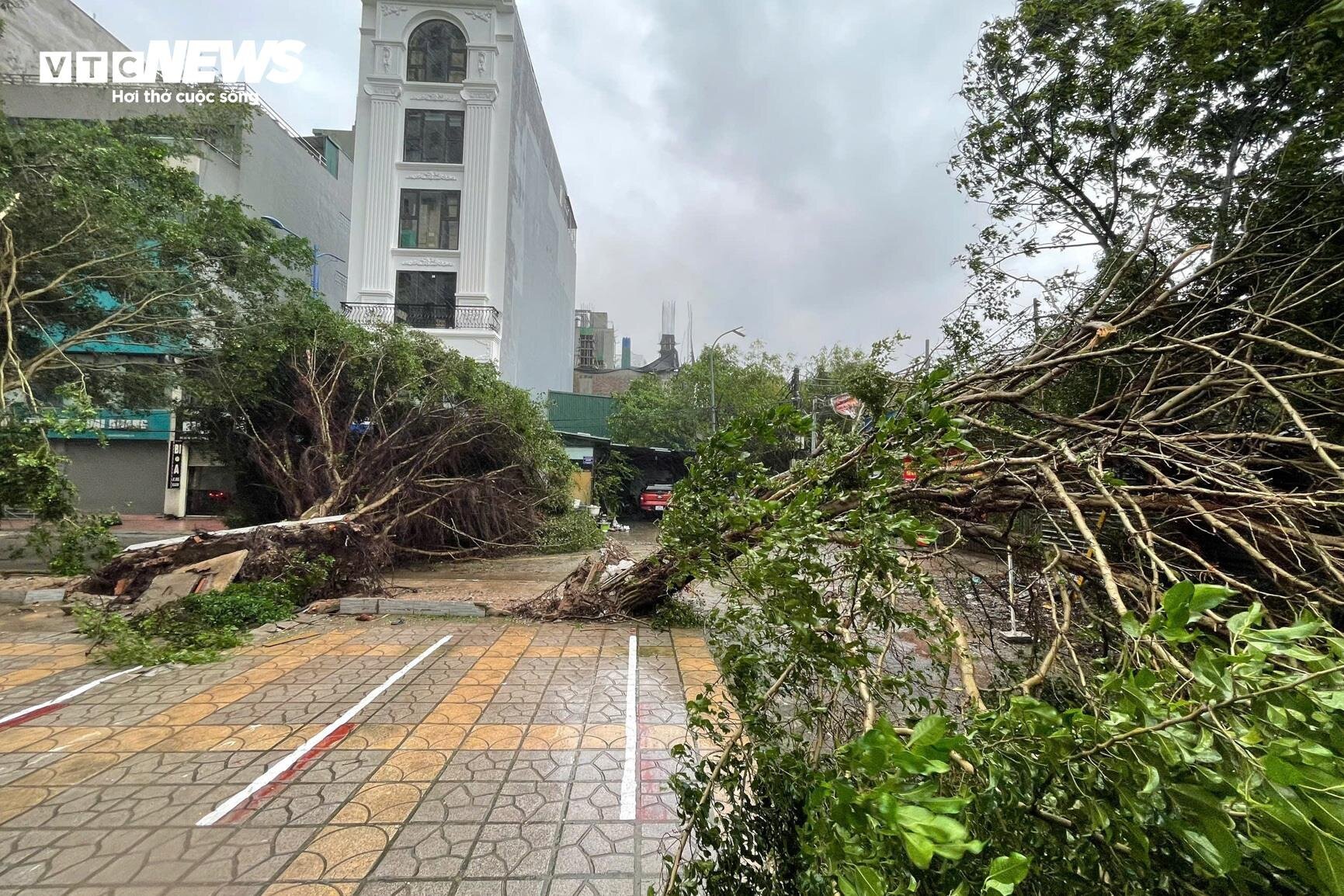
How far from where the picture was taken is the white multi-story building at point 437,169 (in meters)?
17.5

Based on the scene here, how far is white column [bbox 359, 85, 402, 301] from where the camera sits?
17547mm

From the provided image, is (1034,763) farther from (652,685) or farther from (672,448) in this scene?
(672,448)

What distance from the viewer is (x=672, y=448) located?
2417cm

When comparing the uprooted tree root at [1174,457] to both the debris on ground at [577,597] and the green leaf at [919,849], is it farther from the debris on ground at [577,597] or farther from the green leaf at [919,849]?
the debris on ground at [577,597]

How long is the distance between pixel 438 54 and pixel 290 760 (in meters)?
21.3

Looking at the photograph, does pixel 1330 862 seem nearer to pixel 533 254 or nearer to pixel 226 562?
pixel 226 562

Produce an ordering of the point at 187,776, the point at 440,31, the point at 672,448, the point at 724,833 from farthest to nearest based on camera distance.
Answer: the point at 672,448
the point at 440,31
the point at 187,776
the point at 724,833

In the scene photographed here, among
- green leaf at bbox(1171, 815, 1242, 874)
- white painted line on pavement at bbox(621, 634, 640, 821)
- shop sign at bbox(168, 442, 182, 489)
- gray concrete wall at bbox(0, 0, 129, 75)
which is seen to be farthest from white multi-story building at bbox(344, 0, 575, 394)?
green leaf at bbox(1171, 815, 1242, 874)

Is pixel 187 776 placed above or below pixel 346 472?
below

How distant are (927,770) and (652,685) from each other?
4328 millimetres

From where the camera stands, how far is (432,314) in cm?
1756

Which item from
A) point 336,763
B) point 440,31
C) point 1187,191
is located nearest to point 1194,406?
point 1187,191

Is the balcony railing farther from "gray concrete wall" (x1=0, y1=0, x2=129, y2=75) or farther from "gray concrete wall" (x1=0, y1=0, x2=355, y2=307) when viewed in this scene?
"gray concrete wall" (x1=0, y1=0, x2=129, y2=75)

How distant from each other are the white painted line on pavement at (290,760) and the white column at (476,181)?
15.0m
